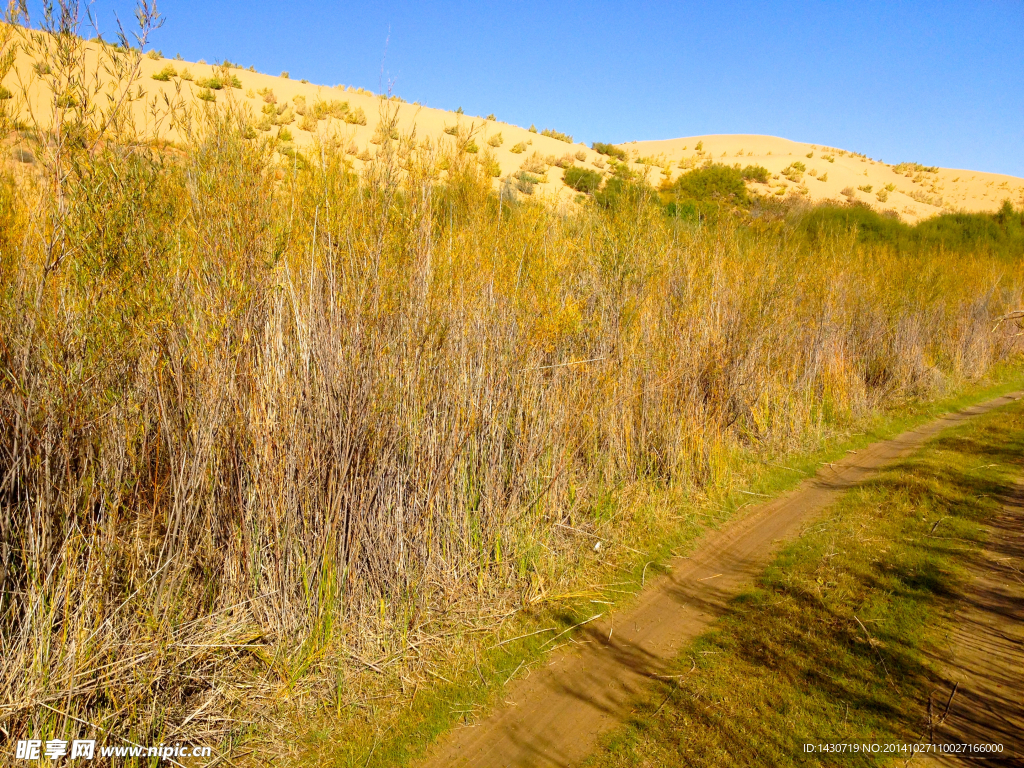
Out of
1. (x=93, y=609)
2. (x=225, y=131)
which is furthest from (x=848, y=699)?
(x=225, y=131)

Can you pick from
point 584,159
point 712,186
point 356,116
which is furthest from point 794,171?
point 356,116

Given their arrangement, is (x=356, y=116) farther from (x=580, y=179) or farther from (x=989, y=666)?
(x=989, y=666)

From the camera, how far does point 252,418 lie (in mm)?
3195

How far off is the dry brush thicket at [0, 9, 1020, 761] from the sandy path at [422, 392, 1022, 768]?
2.19 feet

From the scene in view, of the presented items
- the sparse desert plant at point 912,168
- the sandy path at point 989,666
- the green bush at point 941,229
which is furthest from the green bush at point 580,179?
the sparse desert plant at point 912,168

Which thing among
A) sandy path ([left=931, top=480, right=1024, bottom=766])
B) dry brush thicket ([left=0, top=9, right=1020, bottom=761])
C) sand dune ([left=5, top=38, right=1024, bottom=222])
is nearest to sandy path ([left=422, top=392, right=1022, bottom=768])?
dry brush thicket ([left=0, top=9, right=1020, bottom=761])

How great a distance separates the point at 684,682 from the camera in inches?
138

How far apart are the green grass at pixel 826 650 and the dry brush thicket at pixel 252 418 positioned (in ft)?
4.32

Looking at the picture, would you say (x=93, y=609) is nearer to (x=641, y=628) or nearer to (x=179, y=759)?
(x=179, y=759)

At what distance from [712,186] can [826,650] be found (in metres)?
26.7

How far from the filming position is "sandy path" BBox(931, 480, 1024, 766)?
3.09 metres

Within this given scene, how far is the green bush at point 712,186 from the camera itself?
26266mm

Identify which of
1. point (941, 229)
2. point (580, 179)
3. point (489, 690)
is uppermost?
point (580, 179)

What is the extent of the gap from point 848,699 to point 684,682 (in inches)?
34.6
